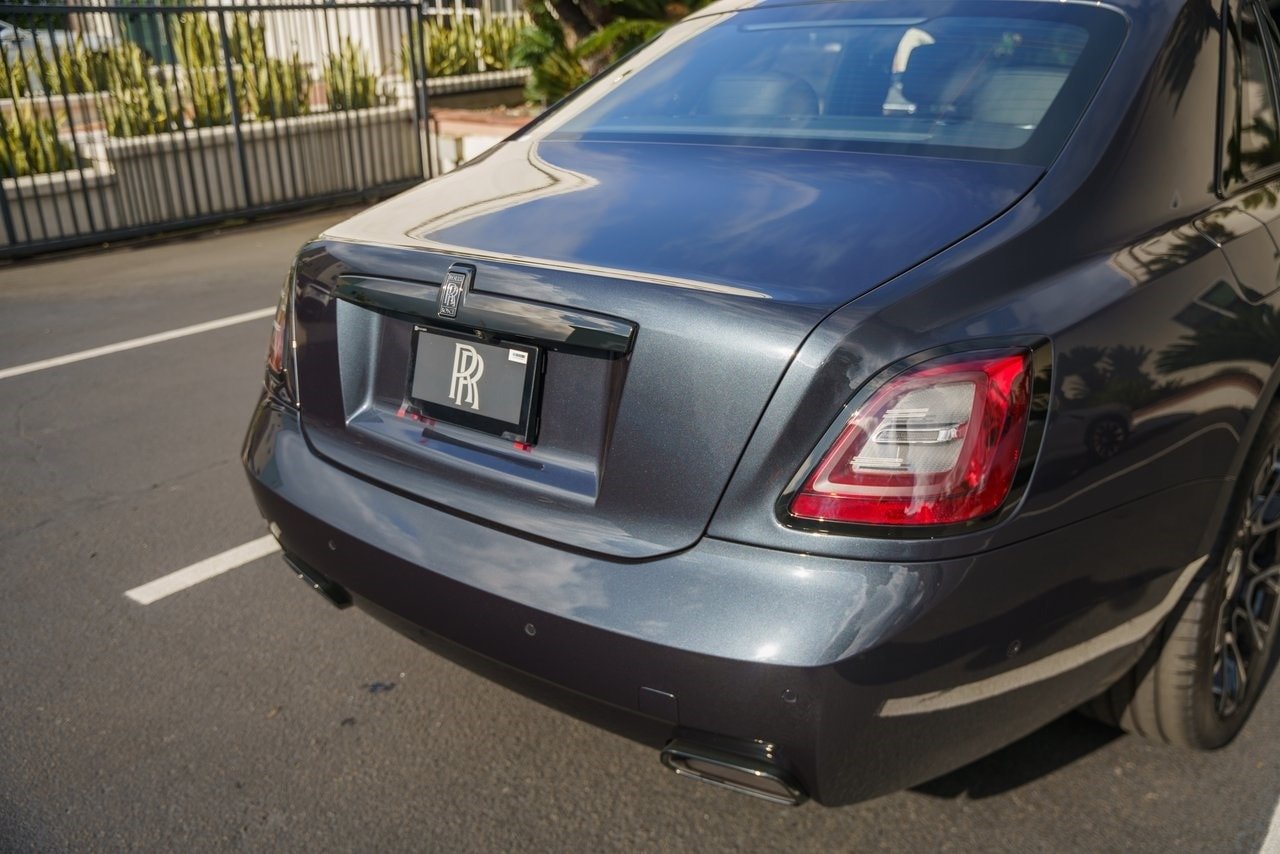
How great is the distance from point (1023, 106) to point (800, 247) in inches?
30.0

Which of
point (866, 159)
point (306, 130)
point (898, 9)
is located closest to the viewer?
point (866, 159)

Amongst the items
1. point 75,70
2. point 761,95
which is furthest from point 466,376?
point 75,70

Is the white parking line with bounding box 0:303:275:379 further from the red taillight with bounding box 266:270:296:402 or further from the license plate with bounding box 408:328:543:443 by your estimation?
the license plate with bounding box 408:328:543:443

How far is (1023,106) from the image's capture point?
A: 2473 millimetres

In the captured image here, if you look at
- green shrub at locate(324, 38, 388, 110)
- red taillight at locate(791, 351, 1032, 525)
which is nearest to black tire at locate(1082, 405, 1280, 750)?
red taillight at locate(791, 351, 1032, 525)

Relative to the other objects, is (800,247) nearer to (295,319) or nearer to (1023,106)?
(1023,106)

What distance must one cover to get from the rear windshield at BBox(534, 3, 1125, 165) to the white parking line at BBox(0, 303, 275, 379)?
3700mm

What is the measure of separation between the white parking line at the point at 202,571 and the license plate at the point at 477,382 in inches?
57.2

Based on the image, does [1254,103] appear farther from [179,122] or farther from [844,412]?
[179,122]

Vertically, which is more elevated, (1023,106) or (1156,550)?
(1023,106)

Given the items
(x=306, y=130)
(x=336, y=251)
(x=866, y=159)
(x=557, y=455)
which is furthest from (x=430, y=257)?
(x=306, y=130)

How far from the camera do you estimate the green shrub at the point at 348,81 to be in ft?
34.4

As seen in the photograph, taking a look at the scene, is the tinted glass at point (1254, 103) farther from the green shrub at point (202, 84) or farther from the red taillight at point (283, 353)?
the green shrub at point (202, 84)

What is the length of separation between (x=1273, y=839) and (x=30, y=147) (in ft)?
29.1
